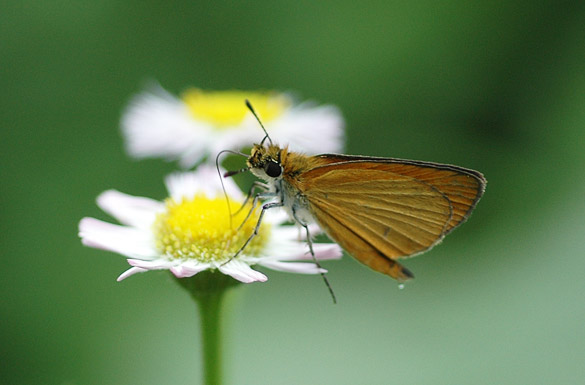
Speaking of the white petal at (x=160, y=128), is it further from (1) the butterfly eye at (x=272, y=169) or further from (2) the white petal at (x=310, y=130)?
(1) the butterfly eye at (x=272, y=169)

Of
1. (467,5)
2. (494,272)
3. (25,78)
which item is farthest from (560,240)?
(25,78)

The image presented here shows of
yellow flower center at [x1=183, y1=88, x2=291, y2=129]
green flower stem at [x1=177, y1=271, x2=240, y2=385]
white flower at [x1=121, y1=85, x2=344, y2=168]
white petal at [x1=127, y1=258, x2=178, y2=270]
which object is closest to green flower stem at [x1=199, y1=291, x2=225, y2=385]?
green flower stem at [x1=177, y1=271, x2=240, y2=385]

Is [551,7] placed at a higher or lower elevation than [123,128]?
higher

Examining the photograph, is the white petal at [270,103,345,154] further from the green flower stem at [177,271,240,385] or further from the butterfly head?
the green flower stem at [177,271,240,385]

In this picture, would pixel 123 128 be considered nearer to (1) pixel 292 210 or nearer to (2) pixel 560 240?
(1) pixel 292 210

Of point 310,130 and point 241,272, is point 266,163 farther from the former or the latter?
point 310,130
